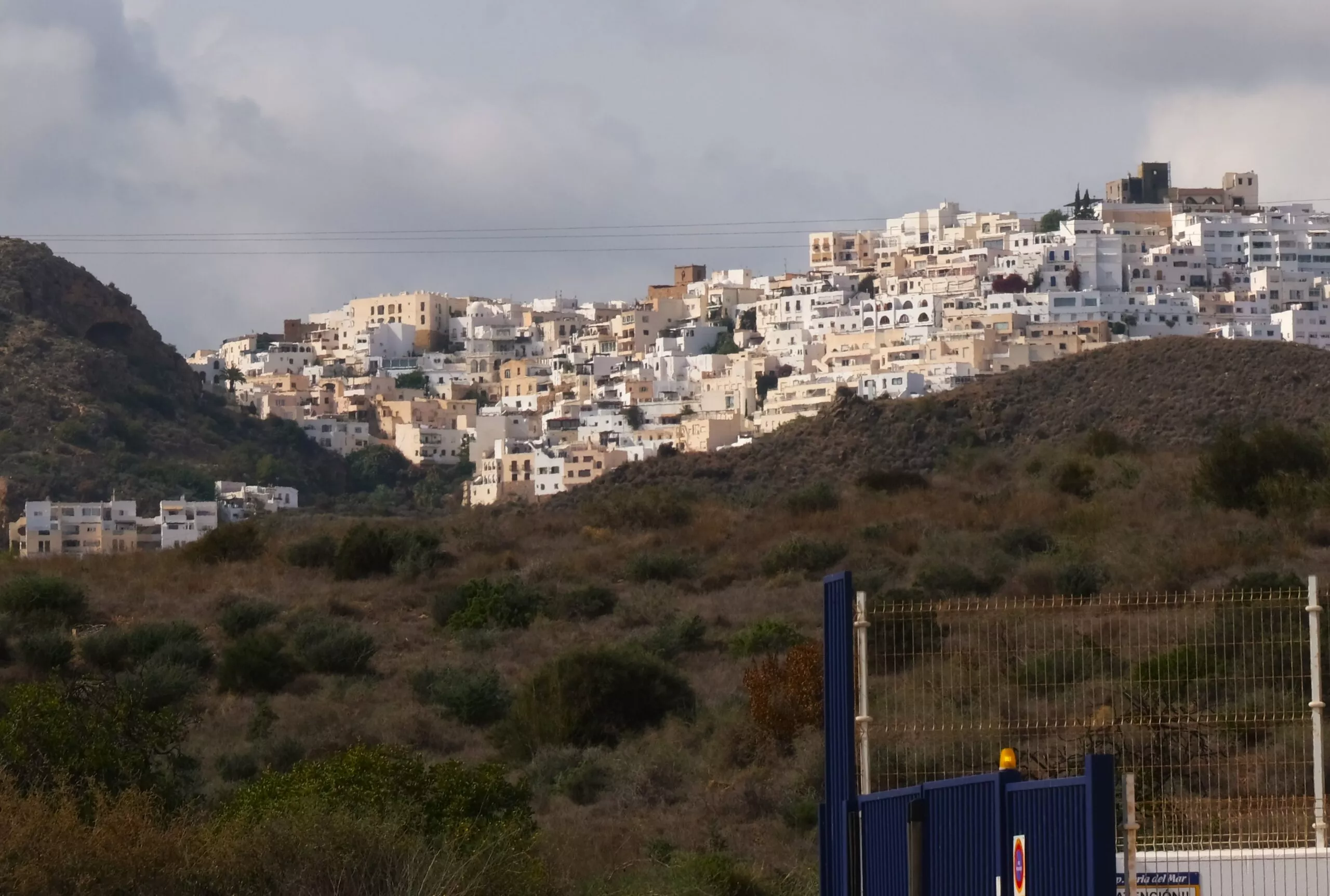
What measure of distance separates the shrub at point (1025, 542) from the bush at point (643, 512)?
874 centimetres

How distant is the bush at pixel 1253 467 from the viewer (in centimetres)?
3325

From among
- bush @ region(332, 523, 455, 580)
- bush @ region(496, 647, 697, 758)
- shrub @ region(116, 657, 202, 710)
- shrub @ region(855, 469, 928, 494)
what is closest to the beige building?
shrub @ region(855, 469, 928, 494)

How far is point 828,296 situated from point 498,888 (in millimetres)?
114527

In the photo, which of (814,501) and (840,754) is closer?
(840,754)

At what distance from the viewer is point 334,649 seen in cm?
2570

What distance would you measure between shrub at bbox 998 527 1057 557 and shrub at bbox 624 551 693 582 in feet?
16.0

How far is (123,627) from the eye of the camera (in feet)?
89.2

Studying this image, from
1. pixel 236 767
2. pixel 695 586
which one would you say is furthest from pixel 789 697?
pixel 695 586

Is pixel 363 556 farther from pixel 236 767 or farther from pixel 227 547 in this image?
pixel 236 767

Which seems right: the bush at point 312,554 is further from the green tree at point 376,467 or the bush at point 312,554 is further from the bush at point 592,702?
the green tree at point 376,467

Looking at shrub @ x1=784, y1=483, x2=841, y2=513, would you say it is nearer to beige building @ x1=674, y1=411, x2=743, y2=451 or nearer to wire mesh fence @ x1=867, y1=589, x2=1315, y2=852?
wire mesh fence @ x1=867, y1=589, x2=1315, y2=852

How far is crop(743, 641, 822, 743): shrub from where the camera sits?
1983cm

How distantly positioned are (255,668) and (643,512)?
51.7 feet

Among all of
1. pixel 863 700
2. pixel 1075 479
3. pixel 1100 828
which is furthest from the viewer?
pixel 1075 479
